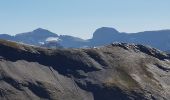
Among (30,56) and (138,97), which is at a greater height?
(30,56)

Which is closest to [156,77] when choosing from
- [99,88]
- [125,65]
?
[125,65]

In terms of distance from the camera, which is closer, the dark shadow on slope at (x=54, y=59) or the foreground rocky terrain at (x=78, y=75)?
the foreground rocky terrain at (x=78, y=75)

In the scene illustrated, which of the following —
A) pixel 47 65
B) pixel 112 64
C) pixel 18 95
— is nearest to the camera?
pixel 18 95

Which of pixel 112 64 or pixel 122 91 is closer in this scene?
pixel 122 91

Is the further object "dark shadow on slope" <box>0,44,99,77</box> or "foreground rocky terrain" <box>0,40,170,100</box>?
"dark shadow on slope" <box>0,44,99,77</box>

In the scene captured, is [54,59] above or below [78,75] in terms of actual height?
above

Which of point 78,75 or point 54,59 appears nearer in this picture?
point 78,75

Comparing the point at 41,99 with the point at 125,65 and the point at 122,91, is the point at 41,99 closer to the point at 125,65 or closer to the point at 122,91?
the point at 122,91

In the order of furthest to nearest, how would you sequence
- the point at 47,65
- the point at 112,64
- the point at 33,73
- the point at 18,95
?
1. the point at 112,64
2. the point at 47,65
3. the point at 33,73
4. the point at 18,95
